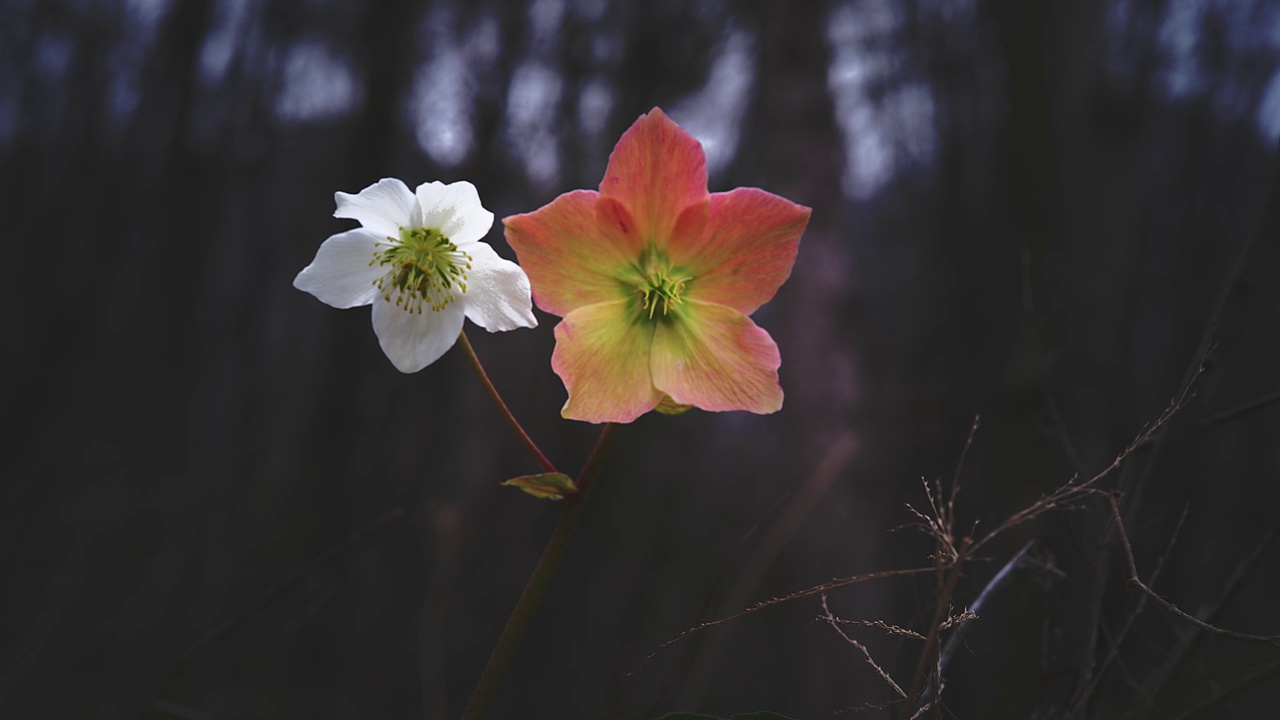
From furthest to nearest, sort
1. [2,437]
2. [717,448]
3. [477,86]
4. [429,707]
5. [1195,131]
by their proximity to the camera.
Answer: [717,448] < [477,86] < [1195,131] < [2,437] < [429,707]

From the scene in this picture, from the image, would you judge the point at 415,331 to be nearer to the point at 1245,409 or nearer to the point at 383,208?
the point at 383,208

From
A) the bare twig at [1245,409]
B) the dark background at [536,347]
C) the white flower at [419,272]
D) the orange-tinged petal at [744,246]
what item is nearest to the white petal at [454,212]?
the white flower at [419,272]

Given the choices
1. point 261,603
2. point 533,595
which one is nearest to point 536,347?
point 261,603

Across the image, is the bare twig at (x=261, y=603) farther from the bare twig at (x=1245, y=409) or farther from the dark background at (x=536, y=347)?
the dark background at (x=536, y=347)

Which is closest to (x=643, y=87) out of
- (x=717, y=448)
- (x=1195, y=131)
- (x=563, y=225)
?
(x=717, y=448)

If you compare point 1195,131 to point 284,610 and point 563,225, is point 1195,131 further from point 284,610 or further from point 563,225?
point 284,610
